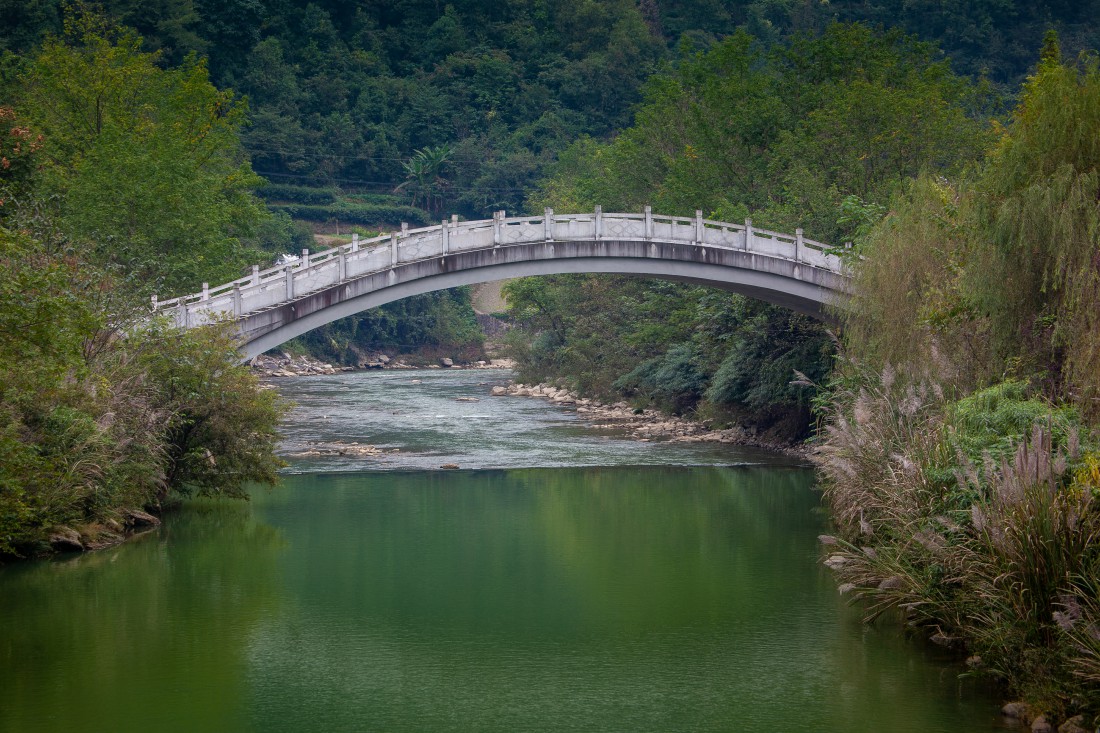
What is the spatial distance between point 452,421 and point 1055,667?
90.8 ft

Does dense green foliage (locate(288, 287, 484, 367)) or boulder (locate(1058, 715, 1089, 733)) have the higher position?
dense green foliage (locate(288, 287, 484, 367))

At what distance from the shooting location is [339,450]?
1185 inches

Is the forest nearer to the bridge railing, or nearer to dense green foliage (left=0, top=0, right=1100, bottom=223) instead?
dense green foliage (left=0, top=0, right=1100, bottom=223)

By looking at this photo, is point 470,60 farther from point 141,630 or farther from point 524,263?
point 141,630

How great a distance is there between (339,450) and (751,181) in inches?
652

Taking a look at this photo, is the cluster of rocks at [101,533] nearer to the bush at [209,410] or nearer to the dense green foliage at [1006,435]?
the bush at [209,410]

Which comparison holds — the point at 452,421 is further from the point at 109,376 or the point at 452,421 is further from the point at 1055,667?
the point at 1055,667

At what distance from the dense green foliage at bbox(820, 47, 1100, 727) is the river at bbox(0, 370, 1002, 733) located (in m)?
0.81

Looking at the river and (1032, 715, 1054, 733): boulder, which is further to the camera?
the river

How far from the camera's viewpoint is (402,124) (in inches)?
3403

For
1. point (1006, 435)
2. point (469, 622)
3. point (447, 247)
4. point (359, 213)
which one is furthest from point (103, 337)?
point (359, 213)

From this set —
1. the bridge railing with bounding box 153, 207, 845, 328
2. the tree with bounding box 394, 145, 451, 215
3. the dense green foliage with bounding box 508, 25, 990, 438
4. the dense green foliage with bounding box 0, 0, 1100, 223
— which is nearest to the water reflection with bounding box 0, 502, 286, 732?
the bridge railing with bounding box 153, 207, 845, 328

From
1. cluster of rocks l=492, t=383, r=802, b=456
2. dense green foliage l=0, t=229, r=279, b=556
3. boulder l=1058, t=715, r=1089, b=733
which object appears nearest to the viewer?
boulder l=1058, t=715, r=1089, b=733

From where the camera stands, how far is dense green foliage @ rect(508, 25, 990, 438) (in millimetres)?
32281
